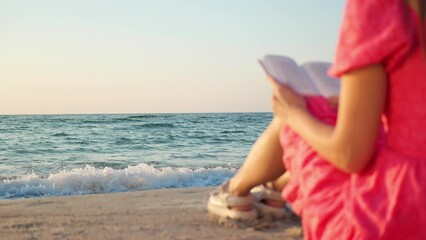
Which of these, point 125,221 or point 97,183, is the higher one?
point 125,221

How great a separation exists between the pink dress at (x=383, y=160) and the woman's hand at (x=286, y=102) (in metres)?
0.09

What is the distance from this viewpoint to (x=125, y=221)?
9.02 feet

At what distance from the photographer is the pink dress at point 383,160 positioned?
3.98ft

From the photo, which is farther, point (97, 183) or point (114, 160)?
point (114, 160)

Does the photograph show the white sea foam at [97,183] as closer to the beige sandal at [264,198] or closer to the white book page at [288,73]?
the beige sandal at [264,198]

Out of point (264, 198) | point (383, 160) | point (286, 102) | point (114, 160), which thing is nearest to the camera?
point (383, 160)

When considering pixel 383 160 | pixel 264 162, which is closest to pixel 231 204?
pixel 264 162

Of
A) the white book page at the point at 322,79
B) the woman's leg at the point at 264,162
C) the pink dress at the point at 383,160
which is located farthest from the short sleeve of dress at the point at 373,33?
the woman's leg at the point at 264,162

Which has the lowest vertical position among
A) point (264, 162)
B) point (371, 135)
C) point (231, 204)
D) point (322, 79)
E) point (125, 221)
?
point (125, 221)

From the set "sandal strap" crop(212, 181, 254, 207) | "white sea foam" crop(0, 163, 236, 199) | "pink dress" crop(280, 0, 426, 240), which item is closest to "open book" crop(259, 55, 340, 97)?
"pink dress" crop(280, 0, 426, 240)

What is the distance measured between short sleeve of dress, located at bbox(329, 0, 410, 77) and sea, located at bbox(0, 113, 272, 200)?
4.84 m

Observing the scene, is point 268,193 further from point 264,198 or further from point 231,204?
point 231,204

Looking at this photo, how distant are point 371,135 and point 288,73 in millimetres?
401

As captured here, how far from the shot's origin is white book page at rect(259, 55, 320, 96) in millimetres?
1574
